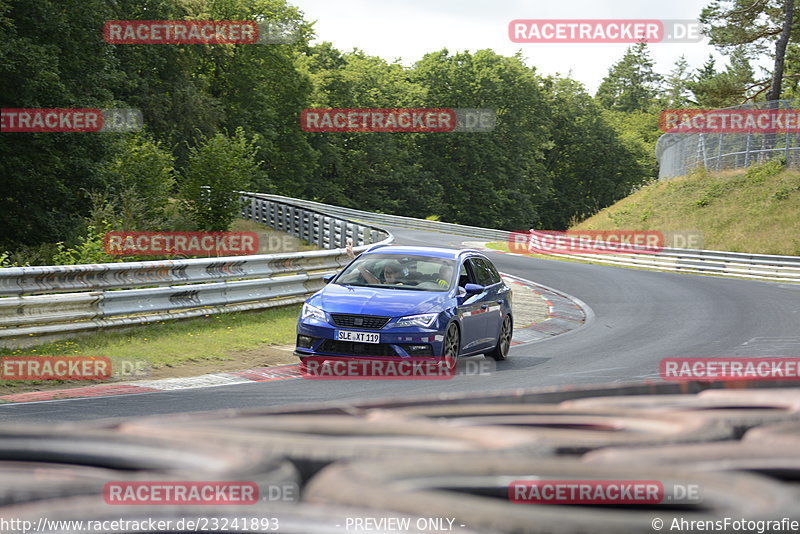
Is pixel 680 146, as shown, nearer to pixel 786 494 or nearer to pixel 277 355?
pixel 277 355

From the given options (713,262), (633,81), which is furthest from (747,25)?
(633,81)

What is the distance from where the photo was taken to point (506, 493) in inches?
76.2

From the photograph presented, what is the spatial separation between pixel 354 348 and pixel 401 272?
189 cm

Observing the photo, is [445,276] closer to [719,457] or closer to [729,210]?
[719,457]

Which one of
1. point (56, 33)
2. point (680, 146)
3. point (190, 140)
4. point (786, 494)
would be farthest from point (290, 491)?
point (190, 140)

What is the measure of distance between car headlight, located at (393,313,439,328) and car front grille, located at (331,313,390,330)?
17 cm

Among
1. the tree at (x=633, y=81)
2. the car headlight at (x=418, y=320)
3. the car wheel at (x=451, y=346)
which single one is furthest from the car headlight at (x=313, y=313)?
the tree at (x=633, y=81)

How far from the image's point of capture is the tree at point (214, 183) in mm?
37344

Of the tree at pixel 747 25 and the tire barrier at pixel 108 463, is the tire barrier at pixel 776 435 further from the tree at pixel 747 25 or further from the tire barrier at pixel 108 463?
the tree at pixel 747 25

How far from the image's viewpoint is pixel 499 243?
5241 centimetres

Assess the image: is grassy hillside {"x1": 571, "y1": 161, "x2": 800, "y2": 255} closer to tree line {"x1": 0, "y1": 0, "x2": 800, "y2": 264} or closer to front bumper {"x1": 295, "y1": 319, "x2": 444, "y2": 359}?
tree line {"x1": 0, "y1": 0, "x2": 800, "y2": 264}

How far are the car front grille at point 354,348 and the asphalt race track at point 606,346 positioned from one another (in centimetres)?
68

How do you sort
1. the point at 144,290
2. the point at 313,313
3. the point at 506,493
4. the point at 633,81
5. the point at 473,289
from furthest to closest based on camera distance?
1. the point at 633,81
2. the point at 144,290
3. the point at 473,289
4. the point at 313,313
5. the point at 506,493

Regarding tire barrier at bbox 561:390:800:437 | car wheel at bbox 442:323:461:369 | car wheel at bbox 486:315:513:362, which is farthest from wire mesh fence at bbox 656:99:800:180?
tire barrier at bbox 561:390:800:437
